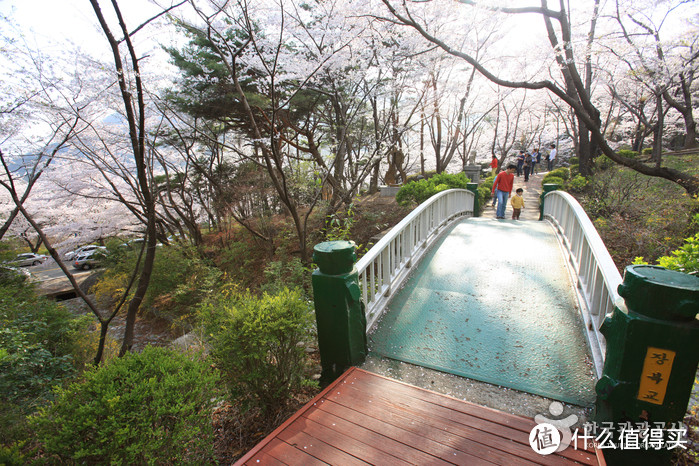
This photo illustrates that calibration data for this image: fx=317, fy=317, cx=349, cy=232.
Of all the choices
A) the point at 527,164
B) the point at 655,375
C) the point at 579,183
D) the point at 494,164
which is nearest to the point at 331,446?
the point at 655,375

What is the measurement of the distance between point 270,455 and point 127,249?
16.8 meters

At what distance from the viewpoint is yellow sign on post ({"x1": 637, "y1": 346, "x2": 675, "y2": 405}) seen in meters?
1.84

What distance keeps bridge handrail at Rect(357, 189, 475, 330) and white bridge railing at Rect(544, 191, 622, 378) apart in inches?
83.4

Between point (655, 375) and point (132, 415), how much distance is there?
3.12m

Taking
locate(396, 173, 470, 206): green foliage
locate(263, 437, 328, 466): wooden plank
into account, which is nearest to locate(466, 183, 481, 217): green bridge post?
locate(396, 173, 470, 206): green foliage

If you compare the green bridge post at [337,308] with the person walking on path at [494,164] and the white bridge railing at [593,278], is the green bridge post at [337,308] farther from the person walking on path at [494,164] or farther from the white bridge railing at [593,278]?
the person walking on path at [494,164]

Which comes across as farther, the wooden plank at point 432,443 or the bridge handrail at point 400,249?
the bridge handrail at point 400,249

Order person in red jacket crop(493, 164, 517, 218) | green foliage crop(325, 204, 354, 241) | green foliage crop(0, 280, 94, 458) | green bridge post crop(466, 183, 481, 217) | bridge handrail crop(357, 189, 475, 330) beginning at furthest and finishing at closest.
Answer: green bridge post crop(466, 183, 481, 217) → person in red jacket crop(493, 164, 517, 218) → green foliage crop(325, 204, 354, 241) → bridge handrail crop(357, 189, 475, 330) → green foliage crop(0, 280, 94, 458)

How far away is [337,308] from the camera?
9.52 ft

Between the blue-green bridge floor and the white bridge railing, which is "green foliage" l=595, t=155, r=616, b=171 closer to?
the white bridge railing

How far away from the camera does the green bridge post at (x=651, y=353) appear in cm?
176

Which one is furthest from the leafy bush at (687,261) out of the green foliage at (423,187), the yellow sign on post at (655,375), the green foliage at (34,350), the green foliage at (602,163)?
the green foliage at (602,163)

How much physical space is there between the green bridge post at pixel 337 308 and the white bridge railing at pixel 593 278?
197 cm

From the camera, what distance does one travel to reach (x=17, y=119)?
7.87 metres
